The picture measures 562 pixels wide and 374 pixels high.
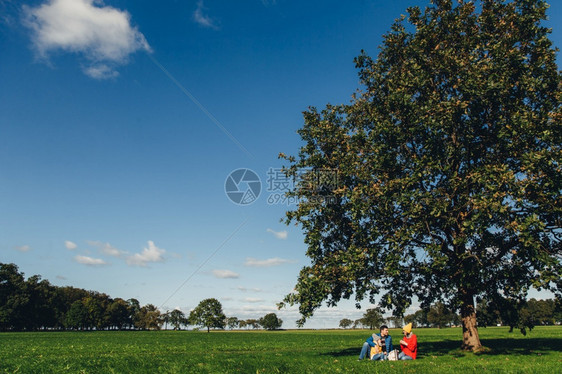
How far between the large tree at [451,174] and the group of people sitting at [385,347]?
8.06 feet

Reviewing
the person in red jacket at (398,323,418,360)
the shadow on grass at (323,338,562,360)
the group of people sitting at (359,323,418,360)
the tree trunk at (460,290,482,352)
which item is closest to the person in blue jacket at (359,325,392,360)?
the group of people sitting at (359,323,418,360)

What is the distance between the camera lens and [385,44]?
25.1 meters

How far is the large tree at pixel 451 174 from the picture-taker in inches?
704

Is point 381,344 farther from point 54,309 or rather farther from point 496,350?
point 54,309

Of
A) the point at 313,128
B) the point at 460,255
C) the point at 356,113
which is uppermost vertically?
the point at 356,113

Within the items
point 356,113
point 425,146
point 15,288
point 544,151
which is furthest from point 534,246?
point 15,288

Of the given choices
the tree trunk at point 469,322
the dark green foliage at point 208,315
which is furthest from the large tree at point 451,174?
the dark green foliage at point 208,315

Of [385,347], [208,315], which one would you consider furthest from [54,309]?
[385,347]

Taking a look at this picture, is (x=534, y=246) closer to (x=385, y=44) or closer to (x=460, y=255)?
(x=460, y=255)

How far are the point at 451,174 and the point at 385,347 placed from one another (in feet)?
34.3

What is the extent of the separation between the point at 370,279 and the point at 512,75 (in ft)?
47.2

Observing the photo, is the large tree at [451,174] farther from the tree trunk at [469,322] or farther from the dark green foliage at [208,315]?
the dark green foliage at [208,315]

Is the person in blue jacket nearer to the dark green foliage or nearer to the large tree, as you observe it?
the large tree

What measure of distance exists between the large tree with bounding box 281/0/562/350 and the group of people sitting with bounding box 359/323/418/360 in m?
2.46
